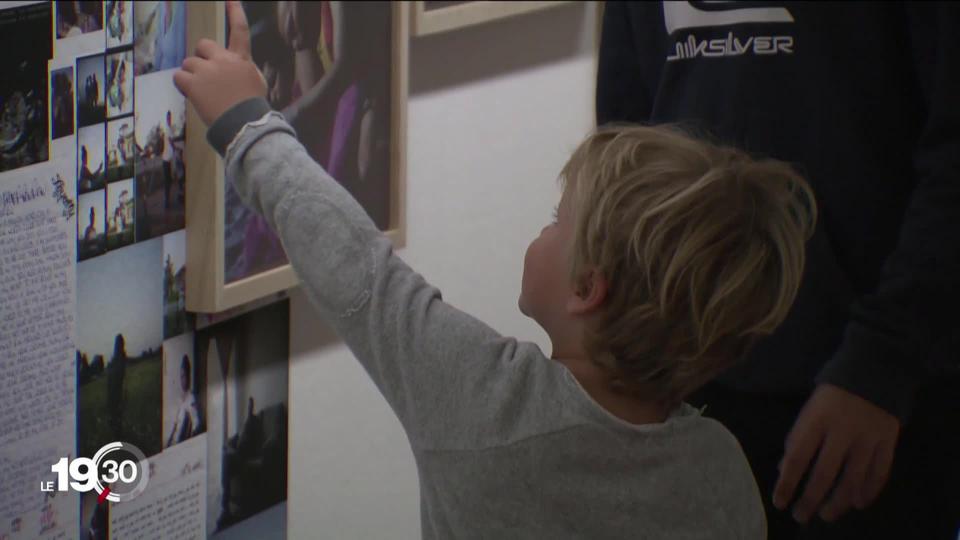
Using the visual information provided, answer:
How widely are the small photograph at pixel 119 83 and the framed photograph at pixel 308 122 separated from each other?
0.25 feet

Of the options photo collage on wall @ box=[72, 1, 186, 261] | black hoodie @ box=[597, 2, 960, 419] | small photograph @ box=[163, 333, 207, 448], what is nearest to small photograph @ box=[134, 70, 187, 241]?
photo collage on wall @ box=[72, 1, 186, 261]

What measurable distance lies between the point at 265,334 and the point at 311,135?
0.20 meters

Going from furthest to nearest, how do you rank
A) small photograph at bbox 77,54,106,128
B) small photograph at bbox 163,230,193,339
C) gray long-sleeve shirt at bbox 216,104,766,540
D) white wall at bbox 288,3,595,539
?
white wall at bbox 288,3,595,539 < small photograph at bbox 163,230,193,339 < small photograph at bbox 77,54,106,128 < gray long-sleeve shirt at bbox 216,104,766,540

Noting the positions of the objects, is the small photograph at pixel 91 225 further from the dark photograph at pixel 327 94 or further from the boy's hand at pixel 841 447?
the boy's hand at pixel 841 447

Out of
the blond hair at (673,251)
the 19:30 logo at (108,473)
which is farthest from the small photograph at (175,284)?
the blond hair at (673,251)

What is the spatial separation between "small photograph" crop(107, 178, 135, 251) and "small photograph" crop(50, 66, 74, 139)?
8cm

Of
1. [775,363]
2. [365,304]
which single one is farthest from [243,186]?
[775,363]

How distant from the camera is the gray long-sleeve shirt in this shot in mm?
1018

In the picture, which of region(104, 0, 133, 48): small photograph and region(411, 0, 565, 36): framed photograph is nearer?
region(104, 0, 133, 48): small photograph

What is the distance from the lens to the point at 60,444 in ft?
3.81

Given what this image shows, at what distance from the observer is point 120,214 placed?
1.21m

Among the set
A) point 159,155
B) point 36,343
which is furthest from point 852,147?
point 36,343

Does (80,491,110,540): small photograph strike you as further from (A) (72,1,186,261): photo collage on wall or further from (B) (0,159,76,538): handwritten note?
(A) (72,1,186,261): photo collage on wall

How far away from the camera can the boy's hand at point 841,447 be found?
1.22 meters
